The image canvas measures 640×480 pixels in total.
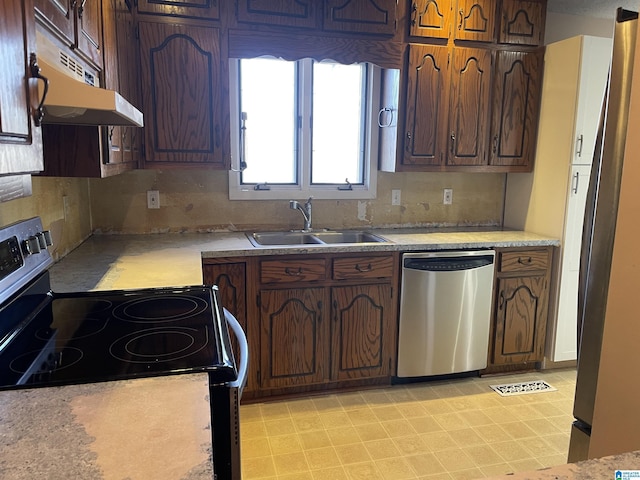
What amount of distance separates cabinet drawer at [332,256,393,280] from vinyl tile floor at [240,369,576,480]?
723 millimetres

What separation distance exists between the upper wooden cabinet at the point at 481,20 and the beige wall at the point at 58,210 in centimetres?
217

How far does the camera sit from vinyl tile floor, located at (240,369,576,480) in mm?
2227

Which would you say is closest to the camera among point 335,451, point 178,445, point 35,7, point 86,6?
point 178,445

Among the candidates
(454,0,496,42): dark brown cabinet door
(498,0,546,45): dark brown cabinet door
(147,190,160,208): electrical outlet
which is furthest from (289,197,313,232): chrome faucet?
(498,0,546,45): dark brown cabinet door

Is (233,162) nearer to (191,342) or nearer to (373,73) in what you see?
(373,73)

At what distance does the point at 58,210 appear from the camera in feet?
7.57

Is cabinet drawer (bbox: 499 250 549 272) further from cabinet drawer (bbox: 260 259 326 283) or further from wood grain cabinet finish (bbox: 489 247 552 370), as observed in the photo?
cabinet drawer (bbox: 260 259 326 283)

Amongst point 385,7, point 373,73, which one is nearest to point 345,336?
point 373,73

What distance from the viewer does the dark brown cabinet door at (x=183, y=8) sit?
2590 millimetres

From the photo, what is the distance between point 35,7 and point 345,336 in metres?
2.20

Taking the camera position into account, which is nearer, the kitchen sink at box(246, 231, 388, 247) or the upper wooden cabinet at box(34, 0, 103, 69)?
the upper wooden cabinet at box(34, 0, 103, 69)

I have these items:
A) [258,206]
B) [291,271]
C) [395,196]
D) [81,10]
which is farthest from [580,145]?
[81,10]

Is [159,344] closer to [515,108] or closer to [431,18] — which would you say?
[431,18]

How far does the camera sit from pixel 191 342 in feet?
4.40
